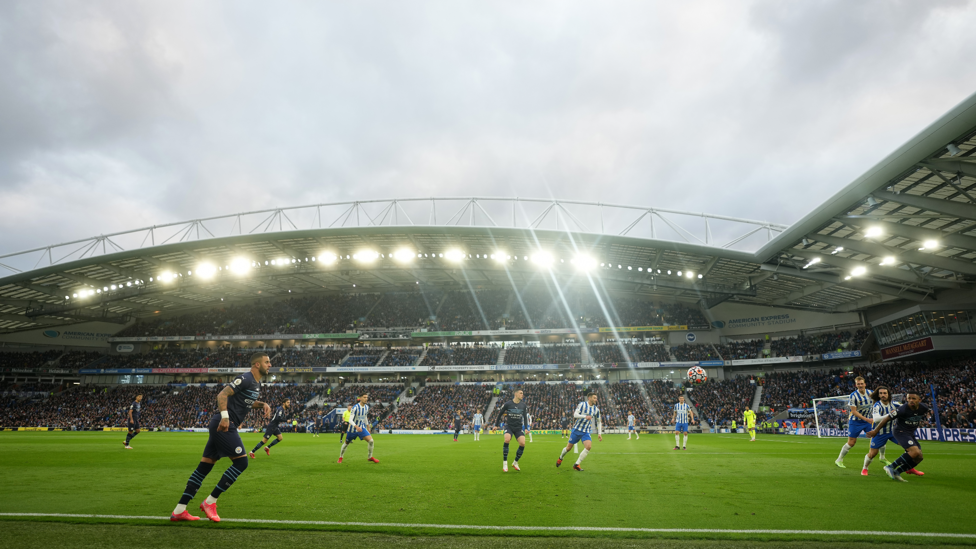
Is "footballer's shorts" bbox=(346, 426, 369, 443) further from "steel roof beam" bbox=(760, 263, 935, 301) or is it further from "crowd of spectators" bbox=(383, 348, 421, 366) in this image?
"crowd of spectators" bbox=(383, 348, 421, 366)

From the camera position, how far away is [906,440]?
941 cm

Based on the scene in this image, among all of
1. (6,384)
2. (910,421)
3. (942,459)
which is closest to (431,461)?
(910,421)

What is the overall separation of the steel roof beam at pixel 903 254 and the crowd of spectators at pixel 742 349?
21.5 m

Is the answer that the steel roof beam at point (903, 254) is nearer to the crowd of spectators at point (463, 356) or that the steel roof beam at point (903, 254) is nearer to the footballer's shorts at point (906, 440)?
the footballer's shorts at point (906, 440)

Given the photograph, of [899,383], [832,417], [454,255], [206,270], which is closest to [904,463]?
[832,417]

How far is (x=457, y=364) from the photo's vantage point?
53.0 meters

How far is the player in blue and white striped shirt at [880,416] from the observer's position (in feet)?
33.5

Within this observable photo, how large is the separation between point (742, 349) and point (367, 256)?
38.7 metres

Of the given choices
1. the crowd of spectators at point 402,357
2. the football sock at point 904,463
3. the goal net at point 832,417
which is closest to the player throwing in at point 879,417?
the football sock at point 904,463

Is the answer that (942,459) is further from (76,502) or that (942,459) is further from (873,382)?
(873,382)

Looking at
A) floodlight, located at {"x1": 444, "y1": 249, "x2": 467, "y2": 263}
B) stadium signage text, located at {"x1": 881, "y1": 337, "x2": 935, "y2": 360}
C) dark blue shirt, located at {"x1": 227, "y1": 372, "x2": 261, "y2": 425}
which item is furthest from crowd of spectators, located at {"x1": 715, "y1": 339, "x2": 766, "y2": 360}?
dark blue shirt, located at {"x1": 227, "y1": 372, "x2": 261, "y2": 425}

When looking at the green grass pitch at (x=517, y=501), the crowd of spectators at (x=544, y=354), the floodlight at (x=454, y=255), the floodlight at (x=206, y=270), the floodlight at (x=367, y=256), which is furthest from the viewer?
the crowd of spectators at (x=544, y=354)

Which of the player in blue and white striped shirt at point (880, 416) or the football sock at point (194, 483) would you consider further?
the player in blue and white striped shirt at point (880, 416)

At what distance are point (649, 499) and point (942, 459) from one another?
12177 millimetres
